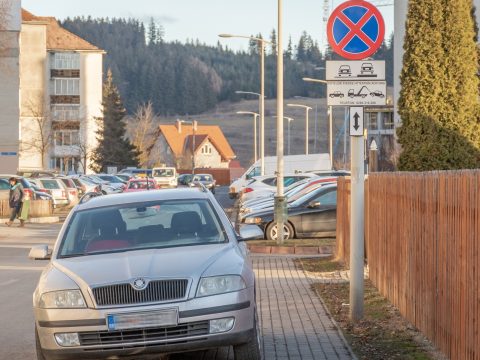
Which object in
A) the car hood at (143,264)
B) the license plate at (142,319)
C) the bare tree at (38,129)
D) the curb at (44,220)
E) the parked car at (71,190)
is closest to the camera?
the license plate at (142,319)

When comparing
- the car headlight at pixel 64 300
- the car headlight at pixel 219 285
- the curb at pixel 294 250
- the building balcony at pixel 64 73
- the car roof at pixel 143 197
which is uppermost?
the building balcony at pixel 64 73

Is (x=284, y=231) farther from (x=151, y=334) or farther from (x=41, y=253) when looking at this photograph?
(x=151, y=334)

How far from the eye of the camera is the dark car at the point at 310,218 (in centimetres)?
2858

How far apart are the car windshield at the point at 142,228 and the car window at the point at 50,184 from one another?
4064cm

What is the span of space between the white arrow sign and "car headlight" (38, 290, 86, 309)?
466 centimetres

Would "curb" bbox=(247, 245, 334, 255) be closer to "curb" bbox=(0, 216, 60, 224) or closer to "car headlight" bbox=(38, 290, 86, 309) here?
"car headlight" bbox=(38, 290, 86, 309)

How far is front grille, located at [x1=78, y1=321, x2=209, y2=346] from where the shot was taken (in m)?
8.87

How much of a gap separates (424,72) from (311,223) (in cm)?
1007

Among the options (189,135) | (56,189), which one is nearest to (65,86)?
(189,135)

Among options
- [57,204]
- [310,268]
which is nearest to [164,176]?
[57,204]

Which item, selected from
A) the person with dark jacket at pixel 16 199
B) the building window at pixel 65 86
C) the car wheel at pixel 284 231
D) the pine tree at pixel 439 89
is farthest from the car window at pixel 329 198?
the building window at pixel 65 86

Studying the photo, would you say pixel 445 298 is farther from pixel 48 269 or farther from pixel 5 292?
pixel 5 292

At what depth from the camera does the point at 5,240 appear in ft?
105

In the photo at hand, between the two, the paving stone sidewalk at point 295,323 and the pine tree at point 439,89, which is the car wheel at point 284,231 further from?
the paving stone sidewalk at point 295,323
